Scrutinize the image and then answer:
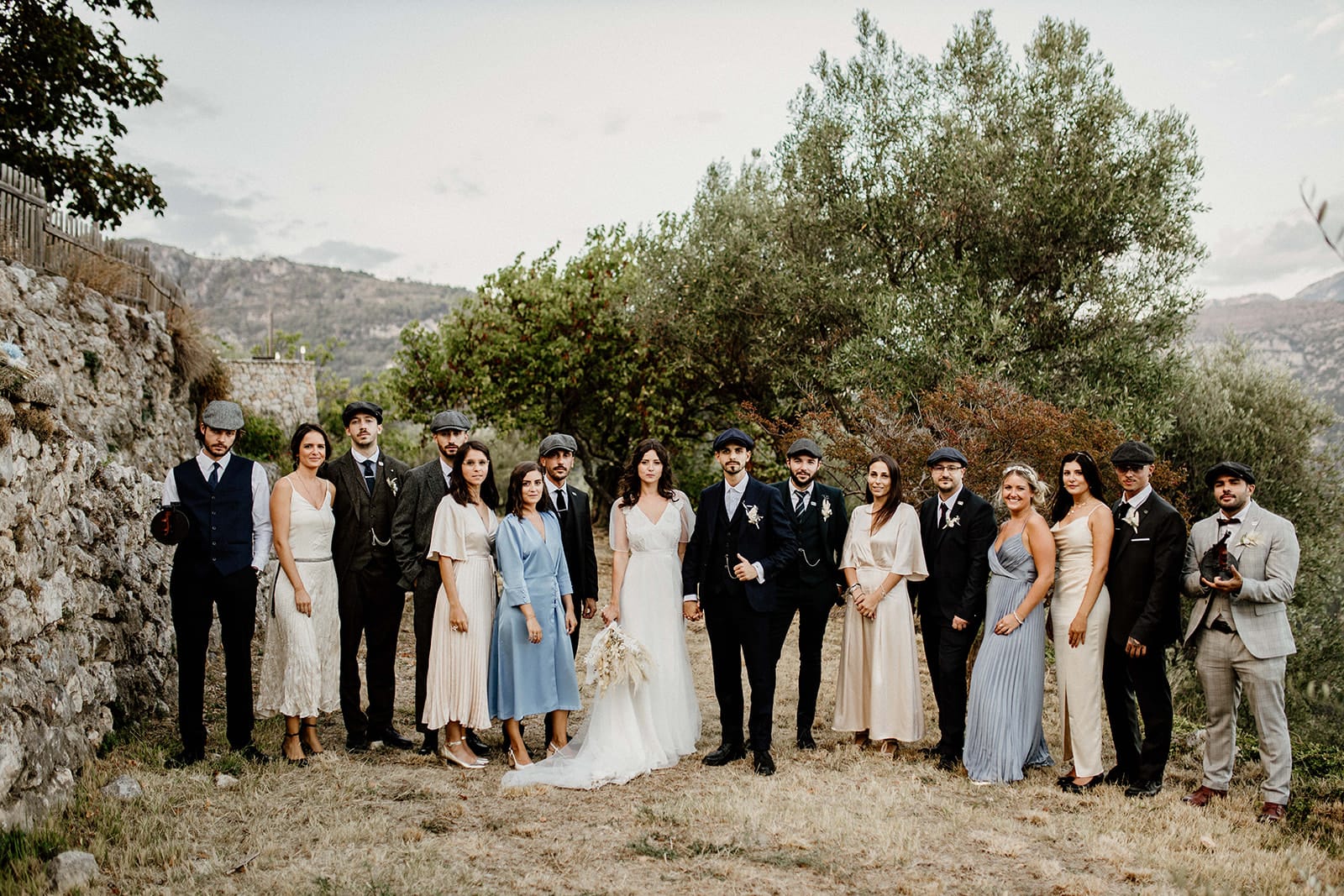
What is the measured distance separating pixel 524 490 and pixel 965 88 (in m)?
12.3

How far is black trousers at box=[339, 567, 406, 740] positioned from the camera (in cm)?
689

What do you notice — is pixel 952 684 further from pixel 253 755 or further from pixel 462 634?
pixel 253 755

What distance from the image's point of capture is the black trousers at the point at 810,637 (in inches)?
287

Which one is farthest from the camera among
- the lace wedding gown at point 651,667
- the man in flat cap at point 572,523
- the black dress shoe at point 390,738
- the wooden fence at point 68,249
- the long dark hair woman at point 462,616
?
the wooden fence at point 68,249

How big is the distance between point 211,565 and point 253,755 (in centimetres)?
137

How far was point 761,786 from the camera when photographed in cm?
610

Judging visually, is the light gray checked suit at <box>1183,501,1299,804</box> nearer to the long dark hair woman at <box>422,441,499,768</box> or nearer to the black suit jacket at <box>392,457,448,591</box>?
the long dark hair woman at <box>422,441,499,768</box>

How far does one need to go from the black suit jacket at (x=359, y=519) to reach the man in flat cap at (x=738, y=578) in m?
2.25

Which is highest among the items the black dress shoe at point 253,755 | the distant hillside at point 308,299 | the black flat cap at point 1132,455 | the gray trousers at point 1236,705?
the distant hillside at point 308,299

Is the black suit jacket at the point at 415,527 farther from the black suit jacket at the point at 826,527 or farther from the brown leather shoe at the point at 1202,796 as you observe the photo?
the brown leather shoe at the point at 1202,796

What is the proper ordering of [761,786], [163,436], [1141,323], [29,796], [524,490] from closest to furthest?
[29,796] → [761,786] → [524,490] → [163,436] → [1141,323]

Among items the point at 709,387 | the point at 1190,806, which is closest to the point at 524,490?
the point at 1190,806

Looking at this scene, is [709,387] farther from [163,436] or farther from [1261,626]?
[1261,626]

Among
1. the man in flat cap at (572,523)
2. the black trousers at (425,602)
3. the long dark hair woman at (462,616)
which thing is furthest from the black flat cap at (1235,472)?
the black trousers at (425,602)
